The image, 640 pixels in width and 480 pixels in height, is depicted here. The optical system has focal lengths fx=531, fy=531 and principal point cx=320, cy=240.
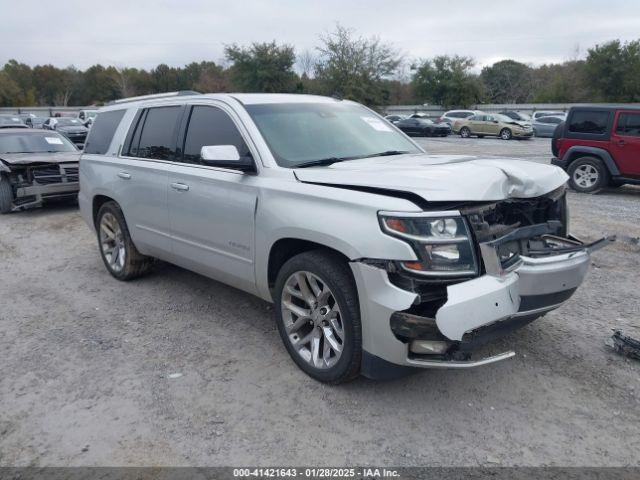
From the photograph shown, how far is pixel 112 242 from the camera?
19.5 feet

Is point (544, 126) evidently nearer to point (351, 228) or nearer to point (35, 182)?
point (35, 182)

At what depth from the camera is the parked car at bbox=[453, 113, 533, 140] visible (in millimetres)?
29641

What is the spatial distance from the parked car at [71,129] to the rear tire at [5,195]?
11.5 m

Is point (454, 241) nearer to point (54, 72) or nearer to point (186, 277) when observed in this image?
point (186, 277)

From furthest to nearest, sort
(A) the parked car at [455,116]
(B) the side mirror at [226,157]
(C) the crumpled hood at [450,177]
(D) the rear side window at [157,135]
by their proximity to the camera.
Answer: (A) the parked car at [455,116] < (D) the rear side window at [157,135] < (B) the side mirror at [226,157] < (C) the crumpled hood at [450,177]

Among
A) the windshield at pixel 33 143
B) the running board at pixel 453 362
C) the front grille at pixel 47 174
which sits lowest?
the running board at pixel 453 362

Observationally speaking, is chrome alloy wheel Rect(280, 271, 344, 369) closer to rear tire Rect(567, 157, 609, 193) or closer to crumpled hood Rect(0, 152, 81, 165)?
crumpled hood Rect(0, 152, 81, 165)

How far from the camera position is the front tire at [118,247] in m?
5.58

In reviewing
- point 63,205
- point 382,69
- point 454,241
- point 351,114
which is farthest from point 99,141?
point 382,69

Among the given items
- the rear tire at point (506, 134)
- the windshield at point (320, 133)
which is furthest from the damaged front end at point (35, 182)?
the rear tire at point (506, 134)

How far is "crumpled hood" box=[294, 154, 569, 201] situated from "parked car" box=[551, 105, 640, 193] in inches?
324

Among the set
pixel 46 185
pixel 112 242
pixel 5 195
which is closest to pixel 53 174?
pixel 46 185

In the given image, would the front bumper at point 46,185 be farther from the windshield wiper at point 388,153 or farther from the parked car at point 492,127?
the parked car at point 492,127

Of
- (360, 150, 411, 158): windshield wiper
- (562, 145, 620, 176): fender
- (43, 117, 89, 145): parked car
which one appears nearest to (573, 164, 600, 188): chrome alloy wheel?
(562, 145, 620, 176): fender
